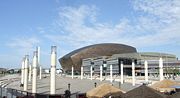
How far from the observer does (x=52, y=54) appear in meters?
36.2

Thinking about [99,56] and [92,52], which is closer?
[99,56]

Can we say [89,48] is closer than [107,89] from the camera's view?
No

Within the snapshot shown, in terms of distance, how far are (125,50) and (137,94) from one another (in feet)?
579

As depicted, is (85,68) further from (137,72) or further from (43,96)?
(43,96)

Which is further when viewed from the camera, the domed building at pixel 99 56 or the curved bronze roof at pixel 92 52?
the curved bronze roof at pixel 92 52

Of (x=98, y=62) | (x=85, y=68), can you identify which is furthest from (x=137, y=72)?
(x=85, y=68)

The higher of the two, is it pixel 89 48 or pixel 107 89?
pixel 89 48

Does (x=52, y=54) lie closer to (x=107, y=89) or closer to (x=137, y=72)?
(x=107, y=89)

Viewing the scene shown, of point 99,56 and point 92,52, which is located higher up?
point 92,52

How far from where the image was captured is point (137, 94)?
54.5 ft

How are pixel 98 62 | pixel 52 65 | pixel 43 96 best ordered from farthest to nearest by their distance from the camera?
pixel 98 62 < pixel 52 65 < pixel 43 96

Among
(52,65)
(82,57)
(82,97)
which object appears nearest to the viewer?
(82,97)

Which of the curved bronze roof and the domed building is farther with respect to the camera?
the curved bronze roof

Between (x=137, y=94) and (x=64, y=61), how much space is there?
601 feet
